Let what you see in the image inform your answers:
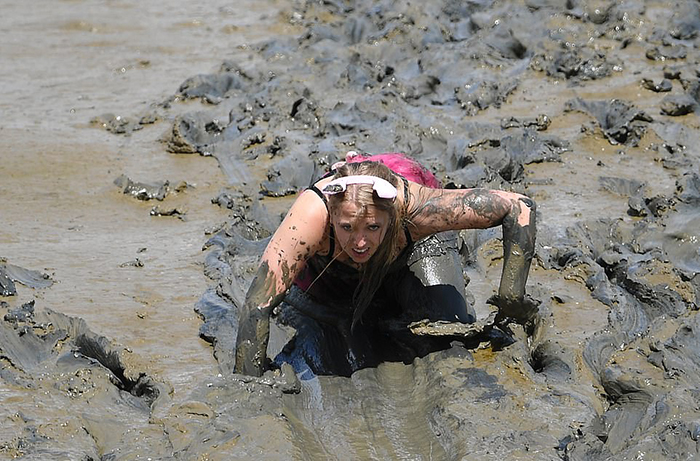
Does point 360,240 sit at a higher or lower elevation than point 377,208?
lower

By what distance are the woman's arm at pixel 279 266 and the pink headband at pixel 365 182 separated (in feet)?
0.41

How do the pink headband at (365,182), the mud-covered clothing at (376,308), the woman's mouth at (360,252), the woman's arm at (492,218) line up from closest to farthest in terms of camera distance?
the pink headband at (365,182), the woman's mouth at (360,252), the woman's arm at (492,218), the mud-covered clothing at (376,308)

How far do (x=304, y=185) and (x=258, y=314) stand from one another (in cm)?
231

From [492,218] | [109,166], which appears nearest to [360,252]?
[492,218]

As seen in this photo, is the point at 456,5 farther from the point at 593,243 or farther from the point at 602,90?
the point at 593,243

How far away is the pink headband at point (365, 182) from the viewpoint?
322cm

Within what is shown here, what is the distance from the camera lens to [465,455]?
312 cm

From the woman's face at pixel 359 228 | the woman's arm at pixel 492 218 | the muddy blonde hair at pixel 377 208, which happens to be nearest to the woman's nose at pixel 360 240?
the woman's face at pixel 359 228

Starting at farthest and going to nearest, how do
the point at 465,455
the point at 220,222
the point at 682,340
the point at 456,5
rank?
the point at 456,5 → the point at 220,222 → the point at 682,340 → the point at 465,455

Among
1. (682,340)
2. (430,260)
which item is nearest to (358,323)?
(430,260)

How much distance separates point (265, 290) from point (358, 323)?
642mm

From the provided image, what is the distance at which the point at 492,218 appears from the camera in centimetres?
355

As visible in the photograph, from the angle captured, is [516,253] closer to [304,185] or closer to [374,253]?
[374,253]

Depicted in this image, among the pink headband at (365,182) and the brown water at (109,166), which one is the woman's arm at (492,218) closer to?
the pink headband at (365,182)
